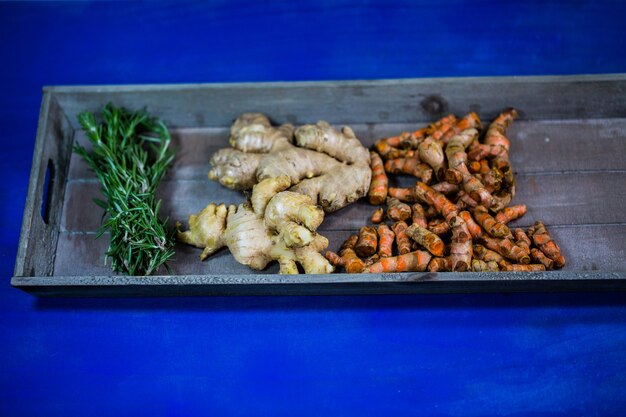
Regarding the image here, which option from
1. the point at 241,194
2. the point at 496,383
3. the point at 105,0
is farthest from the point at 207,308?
the point at 105,0

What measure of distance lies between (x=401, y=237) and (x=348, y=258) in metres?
0.19

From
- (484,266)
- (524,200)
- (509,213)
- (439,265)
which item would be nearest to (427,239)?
(439,265)

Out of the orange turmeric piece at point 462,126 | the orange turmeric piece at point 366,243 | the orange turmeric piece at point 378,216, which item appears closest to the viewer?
the orange turmeric piece at point 366,243

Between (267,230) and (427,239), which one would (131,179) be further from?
(427,239)

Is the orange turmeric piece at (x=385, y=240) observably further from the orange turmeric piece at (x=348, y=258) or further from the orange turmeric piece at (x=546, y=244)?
the orange turmeric piece at (x=546, y=244)

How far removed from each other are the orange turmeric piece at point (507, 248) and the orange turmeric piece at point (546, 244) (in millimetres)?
77

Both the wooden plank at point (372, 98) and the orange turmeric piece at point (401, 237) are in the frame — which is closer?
the orange turmeric piece at point (401, 237)

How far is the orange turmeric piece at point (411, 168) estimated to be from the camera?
2.48 m

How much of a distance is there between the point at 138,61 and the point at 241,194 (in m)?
0.79

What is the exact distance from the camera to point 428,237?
2.31m

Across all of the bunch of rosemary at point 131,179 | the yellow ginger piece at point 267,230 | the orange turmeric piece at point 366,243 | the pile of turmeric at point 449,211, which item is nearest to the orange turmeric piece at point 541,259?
the pile of turmeric at point 449,211

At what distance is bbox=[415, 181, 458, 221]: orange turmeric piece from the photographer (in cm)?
236

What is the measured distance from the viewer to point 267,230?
232 centimetres

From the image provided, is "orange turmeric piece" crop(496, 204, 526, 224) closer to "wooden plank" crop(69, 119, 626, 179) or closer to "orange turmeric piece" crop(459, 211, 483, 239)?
"orange turmeric piece" crop(459, 211, 483, 239)
